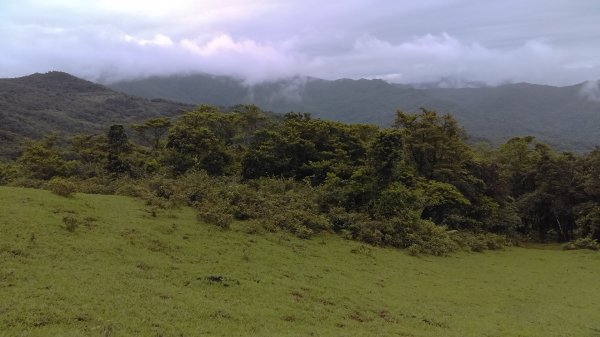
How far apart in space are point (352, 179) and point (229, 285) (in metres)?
19.4

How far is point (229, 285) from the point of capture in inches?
627

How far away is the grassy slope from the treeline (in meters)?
2.64

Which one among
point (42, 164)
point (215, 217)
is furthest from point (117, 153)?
point (215, 217)

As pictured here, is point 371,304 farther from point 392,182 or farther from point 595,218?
point 595,218

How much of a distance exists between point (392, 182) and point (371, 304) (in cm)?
1710

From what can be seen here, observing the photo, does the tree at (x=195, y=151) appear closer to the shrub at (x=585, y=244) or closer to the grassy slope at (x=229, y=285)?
the grassy slope at (x=229, y=285)

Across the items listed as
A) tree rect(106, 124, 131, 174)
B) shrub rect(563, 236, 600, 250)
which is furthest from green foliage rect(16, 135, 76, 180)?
shrub rect(563, 236, 600, 250)

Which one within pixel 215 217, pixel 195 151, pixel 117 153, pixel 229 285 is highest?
pixel 195 151

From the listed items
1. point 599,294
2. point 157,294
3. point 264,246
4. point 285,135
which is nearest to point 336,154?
point 285,135

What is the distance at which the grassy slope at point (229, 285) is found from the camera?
11.7 metres

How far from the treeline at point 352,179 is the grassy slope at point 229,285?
2.64 m

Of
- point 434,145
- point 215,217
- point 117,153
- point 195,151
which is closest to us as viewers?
point 215,217

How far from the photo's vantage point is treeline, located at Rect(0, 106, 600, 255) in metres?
28.4

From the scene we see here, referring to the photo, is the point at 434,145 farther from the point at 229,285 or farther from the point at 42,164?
the point at 42,164
